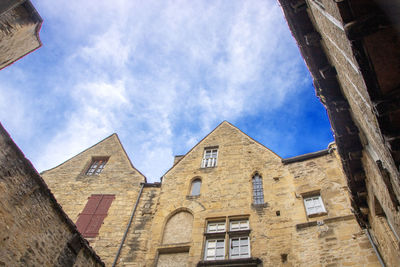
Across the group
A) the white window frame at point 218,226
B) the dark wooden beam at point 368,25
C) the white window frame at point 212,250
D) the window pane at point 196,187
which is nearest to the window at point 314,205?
the white window frame at point 218,226

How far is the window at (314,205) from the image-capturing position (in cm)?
925

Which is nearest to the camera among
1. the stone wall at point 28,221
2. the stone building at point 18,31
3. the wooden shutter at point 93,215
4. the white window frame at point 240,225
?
the stone wall at point 28,221

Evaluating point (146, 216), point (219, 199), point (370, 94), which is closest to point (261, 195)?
point (219, 199)

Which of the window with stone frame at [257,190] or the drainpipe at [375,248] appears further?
the window with stone frame at [257,190]

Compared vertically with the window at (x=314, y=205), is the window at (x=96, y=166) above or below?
above

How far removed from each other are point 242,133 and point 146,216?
6.51m

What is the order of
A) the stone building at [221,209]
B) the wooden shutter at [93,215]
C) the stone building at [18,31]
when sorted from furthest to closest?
the wooden shutter at [93,215], the stone building at [221,209], the stone building at [18,31]

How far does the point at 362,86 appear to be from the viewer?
2943mm

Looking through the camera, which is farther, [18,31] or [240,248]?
[240,248]

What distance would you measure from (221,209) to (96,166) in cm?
772

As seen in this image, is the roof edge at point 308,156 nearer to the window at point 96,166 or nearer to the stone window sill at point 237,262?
the stone window sill at point 237,262

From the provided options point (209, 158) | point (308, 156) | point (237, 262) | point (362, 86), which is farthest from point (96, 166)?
point (362, 86)

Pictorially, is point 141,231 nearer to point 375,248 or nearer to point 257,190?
point 257,190

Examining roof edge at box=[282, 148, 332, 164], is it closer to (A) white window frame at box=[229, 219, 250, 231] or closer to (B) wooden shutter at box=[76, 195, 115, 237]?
(A) white window frame at box=[229, 219, 250, 231]
